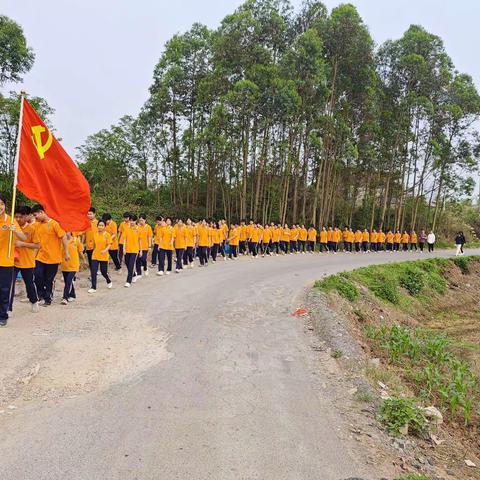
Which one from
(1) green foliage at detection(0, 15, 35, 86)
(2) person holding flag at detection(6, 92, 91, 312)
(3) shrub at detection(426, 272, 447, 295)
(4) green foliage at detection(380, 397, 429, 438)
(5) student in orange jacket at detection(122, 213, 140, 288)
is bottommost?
(3) shrub at detection(426, 272, 447, 295)

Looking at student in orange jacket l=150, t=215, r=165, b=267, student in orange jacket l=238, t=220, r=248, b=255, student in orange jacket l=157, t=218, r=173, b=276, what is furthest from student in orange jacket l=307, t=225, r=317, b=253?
student in orange jacket l=157, t=218, r=173, b=276

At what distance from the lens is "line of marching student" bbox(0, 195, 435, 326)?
7.05m

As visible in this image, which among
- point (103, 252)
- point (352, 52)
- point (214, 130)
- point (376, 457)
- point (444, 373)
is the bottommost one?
point (444, 373)

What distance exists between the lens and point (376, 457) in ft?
12.1

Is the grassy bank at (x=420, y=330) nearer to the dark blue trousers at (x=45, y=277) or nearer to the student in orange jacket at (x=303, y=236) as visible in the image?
the dark blue trousers at (x=45, y=277)

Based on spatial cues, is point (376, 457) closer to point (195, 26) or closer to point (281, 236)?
point (281, 236)

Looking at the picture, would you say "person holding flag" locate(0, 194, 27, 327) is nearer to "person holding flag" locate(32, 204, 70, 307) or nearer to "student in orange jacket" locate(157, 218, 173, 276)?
"person holding flag" locate(32, 204, 70, 307)

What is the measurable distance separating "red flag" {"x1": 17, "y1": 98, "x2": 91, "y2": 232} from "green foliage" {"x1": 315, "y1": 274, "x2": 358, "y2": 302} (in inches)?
237

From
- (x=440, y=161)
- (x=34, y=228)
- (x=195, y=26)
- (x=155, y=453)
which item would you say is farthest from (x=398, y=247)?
(x=155, y=453)

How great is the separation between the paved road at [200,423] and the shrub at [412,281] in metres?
10.6

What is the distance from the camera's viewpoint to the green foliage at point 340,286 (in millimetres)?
10906

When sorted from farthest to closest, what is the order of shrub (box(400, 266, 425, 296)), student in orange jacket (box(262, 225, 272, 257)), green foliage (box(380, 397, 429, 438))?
student in orange jacket (box(262, 225, 272, 257)) → shrub (box(400, 266, 425, 296)) → green foliage (box(380, 397, 429, 438))

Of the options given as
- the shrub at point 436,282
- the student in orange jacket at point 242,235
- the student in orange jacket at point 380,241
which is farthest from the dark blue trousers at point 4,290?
the student in orange jacket at point 380,241

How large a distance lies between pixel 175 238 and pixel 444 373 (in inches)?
335
